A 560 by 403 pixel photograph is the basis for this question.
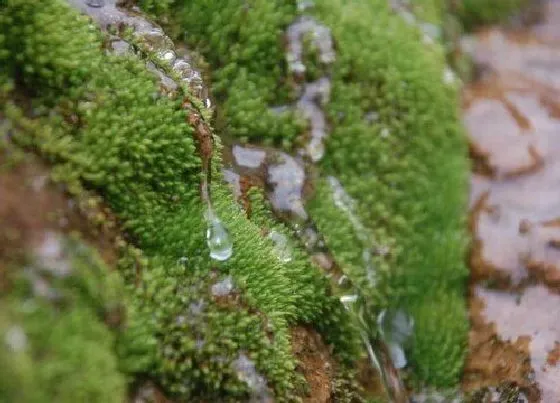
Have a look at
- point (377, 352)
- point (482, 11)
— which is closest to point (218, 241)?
point (377, 352)

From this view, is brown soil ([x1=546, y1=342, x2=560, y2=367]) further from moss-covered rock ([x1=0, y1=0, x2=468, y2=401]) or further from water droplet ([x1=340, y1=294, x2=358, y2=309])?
water droplet ([x1=340, y1=294, x2=358, y2=309])

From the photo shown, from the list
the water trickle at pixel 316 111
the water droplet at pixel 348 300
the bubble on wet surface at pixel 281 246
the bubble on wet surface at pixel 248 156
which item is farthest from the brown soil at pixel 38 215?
the water trickle at pixel 316 111

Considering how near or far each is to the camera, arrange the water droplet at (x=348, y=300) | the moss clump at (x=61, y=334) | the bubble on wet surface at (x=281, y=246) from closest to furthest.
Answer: the moss clump at (x=61, y=334), the bubble on wet surface at (x=281, y=246), the water droplet at (x=348, y=300)

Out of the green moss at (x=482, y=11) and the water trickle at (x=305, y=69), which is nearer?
the water trickle at (x=305, y=69)

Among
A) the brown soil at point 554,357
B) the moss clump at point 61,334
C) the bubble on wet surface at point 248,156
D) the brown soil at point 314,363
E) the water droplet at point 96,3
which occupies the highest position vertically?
the water droplet at point 96,3

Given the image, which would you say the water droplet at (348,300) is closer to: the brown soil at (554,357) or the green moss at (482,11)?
the brown soil at (554,357)

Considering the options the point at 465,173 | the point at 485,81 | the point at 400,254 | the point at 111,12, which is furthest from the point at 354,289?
the point at 485,81

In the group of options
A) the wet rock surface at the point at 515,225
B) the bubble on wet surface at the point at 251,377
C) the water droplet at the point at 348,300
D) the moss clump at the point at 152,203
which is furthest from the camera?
the wet rock surface at the point at 515,225

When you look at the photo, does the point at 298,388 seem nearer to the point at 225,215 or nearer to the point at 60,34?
the point at 225,215

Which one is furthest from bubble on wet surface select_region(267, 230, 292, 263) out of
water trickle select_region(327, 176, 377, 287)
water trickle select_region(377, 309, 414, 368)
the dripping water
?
water trickle select_region(377, 309, 414, 368)
